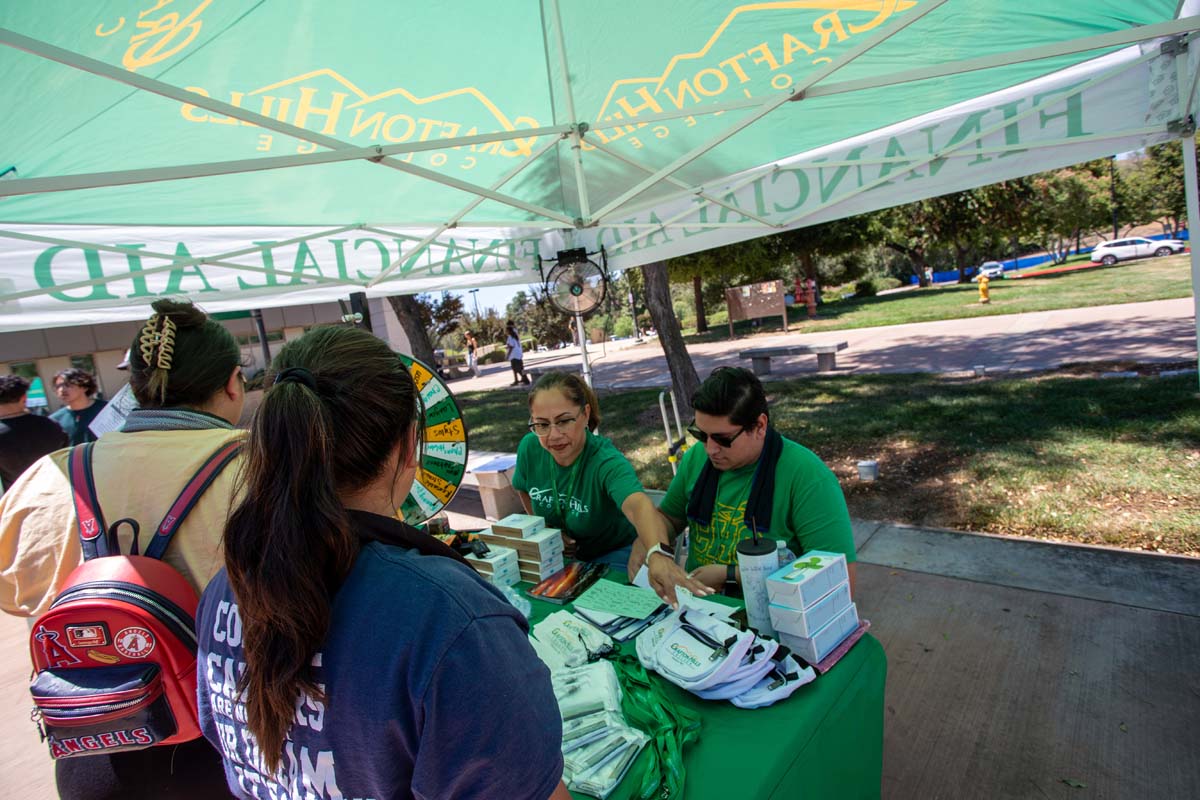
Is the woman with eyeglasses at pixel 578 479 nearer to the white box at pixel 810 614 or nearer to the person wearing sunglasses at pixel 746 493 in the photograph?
the person wearing sunglasses at pixel 746 493

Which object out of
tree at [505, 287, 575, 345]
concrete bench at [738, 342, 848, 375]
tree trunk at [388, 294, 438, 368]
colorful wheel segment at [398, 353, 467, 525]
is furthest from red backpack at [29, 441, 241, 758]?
tree at [505, 287, 575, 345]

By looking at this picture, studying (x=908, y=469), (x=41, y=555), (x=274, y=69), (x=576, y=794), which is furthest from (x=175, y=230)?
(x=908, y=469)

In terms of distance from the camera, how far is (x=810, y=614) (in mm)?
1655

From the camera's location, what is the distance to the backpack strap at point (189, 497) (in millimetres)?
1398

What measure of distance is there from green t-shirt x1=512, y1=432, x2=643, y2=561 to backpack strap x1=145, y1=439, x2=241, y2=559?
1.69m

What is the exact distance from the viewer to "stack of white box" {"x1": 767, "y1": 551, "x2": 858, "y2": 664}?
1.65 meters

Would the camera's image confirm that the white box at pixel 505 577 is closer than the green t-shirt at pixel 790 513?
No

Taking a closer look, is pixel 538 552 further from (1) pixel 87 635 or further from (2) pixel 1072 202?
(2) pixel 1072 202

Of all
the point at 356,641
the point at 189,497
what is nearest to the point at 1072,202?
the point at 189,497

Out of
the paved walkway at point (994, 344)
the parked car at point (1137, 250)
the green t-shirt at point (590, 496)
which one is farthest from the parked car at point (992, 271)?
the green t-shirt at point (590, 496)

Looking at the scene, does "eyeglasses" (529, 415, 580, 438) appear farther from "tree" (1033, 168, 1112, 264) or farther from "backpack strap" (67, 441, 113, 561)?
"tree" (1033, 168, 1112, 264)

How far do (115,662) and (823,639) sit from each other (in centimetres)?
169

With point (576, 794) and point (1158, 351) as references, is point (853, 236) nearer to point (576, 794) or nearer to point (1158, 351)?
point (1158, 351)

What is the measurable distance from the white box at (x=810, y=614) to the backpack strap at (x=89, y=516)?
5.57 ft
